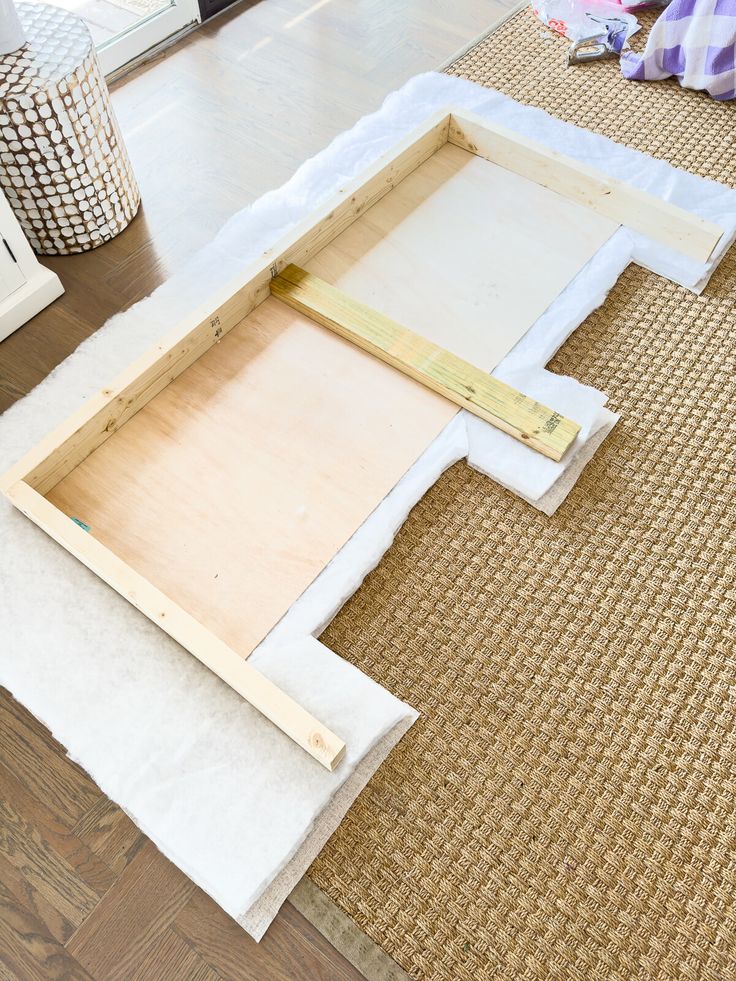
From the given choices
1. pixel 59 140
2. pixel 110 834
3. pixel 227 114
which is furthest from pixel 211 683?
pixel 227 114

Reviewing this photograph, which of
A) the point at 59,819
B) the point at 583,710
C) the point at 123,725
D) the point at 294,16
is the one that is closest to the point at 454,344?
the point at 583,710

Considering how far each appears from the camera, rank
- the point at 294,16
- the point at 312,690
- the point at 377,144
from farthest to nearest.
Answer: the point at 294,16, the point at 377,144, the point at 312,690

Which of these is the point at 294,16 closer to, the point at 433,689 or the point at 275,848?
the point at 433,689

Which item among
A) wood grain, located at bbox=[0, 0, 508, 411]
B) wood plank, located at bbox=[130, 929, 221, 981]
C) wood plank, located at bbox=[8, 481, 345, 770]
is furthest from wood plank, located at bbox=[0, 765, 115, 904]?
wood grain, located at bbox=[0, 0, 508, 411]

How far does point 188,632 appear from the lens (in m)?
1.06

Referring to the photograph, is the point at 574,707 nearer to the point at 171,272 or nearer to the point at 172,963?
the point at 172,963

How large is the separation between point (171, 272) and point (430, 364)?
64cm

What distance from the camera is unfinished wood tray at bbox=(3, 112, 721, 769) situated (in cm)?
117

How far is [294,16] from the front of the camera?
2209mm

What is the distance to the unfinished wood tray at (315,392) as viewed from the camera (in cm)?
117

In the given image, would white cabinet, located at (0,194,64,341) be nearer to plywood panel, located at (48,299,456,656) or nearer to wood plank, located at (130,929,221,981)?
plywood panel, located at (48,299,456,656)

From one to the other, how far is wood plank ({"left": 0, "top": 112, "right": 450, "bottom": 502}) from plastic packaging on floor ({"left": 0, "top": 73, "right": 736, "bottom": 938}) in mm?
117

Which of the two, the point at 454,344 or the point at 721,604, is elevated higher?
the point at 454,344

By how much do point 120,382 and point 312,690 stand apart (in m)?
0.61
